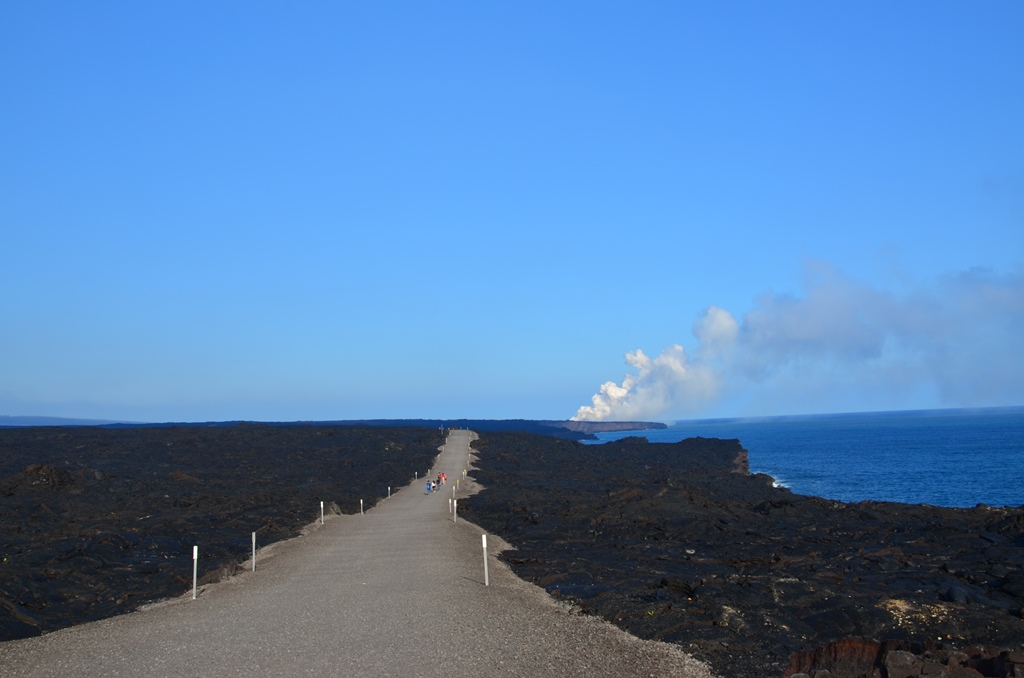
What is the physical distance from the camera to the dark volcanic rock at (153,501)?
20.9 m

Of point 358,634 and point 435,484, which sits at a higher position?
point 358,634

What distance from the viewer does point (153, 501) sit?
44312 millimetres

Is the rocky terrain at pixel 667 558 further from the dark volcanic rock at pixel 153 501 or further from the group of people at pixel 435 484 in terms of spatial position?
the group of people at pixel 435 484

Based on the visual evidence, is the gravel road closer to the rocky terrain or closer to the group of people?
the rocky terrain

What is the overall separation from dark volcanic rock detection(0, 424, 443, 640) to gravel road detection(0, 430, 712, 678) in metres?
1.84

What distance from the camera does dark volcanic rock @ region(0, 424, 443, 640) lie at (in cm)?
2091

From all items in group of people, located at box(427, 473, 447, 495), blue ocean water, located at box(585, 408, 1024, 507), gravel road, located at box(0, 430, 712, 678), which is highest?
gravel road, located at box(0, 430, 712, 678)

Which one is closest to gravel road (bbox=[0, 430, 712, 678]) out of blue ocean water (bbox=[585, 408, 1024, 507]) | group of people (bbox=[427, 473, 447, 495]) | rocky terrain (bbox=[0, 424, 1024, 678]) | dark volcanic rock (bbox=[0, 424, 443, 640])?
rocky terrain (bbox=[0, 424, 1024, 678])

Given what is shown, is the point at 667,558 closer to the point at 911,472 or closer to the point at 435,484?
the point at 435,484

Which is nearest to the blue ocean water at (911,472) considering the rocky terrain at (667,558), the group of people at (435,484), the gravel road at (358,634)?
the rocky terrain at (667,558)

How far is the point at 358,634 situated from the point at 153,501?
109 feet

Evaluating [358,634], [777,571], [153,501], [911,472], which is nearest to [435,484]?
[153,501]

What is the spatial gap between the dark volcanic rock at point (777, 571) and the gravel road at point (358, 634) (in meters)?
1.15

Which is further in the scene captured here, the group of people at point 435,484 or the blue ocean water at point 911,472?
the blue ocean water at point 911,472
